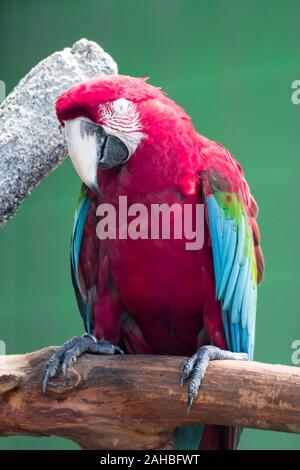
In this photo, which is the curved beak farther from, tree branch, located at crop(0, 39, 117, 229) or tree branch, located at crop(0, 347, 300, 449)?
tree branch, located at crop(0, 347, 300, 449)

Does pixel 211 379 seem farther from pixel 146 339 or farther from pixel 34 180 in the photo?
pixel 34 180

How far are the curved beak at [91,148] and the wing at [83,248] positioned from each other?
17cm

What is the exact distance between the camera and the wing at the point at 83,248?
4.21 feet

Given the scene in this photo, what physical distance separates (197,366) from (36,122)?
0.56 metres

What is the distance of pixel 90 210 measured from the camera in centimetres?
128

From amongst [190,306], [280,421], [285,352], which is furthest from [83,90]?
[285,352]

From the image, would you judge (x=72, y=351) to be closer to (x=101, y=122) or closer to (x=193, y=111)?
(x=101, y=122)

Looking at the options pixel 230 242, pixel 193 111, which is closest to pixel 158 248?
pixel 230 242

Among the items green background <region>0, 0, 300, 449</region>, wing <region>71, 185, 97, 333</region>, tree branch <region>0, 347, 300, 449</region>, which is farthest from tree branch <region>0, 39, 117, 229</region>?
green background <region>0, 0, 300, 449</region>

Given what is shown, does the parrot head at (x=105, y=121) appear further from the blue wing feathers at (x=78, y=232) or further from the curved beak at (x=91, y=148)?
the blue wing feathers at (x=78, y=232)

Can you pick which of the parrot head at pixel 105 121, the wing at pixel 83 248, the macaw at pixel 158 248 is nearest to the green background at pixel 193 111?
the macaw at pixel 158 248

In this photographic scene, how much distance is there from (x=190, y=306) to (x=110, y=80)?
0.42 metres

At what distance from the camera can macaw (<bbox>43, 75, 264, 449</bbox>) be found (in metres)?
1.10

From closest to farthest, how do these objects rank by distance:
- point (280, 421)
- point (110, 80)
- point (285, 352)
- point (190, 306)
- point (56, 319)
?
point (280, 421), point (110, 80), point (190, 306), point (285, 352), point (56, 319)
